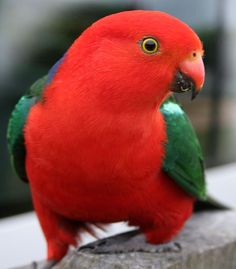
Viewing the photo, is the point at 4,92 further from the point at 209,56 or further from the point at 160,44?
the point at 160,44

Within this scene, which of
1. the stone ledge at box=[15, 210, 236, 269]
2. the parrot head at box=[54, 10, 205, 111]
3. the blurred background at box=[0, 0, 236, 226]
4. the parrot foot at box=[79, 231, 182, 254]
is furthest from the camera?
the blurred background at box=[0, 0, 236, 226]

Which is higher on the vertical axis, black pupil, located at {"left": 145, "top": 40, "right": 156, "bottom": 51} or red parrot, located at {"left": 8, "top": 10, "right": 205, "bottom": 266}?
black pupil, located at {"left": 145, "top": 40, "right": 156, "bottom": 51}

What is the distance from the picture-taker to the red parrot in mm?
1766

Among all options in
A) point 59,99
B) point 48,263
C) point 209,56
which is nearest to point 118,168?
point 59,99

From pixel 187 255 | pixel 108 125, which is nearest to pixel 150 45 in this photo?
pixel 108 125

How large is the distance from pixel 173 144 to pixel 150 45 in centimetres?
52

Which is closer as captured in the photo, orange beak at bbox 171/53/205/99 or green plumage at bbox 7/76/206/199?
orange beak at bbox 171/53/205/99

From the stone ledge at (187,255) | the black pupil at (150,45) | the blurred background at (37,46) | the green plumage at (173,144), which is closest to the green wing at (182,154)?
the green plumage at (173,144)

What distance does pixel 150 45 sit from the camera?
5.73ft

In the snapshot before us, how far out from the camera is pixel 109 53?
1.82m

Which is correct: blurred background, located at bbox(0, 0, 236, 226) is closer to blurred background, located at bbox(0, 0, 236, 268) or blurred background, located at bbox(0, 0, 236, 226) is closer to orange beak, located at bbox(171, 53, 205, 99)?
blurred background, located at bbox(0, 0, 236, 268)

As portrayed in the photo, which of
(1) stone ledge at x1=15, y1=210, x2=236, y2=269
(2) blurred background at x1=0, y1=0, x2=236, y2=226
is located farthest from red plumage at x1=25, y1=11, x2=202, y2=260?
(2) blurred background at x1=0, y1=0, x2=236, y2=226

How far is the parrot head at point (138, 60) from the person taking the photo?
1.74 meters

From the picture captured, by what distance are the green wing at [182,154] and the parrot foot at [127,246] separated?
241 mm
